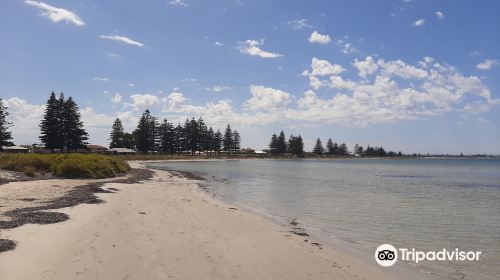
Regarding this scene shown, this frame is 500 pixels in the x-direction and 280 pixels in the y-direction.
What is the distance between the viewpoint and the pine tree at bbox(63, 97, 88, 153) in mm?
81062

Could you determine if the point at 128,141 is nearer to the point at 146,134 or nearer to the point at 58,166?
the point at 146,134

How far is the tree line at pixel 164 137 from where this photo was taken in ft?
393

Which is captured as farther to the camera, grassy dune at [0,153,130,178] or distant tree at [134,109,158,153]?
distant tree at [134,109,158,153]

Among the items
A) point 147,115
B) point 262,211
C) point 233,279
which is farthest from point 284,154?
point 233,279

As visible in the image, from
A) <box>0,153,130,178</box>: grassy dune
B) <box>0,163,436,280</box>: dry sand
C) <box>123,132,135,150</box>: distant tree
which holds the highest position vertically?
<box>123,132,135,150</box>: distant tree

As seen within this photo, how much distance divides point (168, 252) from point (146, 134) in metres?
113

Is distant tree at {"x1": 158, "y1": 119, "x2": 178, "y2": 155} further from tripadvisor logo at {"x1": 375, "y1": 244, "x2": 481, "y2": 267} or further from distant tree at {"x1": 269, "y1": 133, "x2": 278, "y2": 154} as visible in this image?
tripadvisor logo at {"x1": 375, "y1": 244, "x2": 481, "y2": 267}

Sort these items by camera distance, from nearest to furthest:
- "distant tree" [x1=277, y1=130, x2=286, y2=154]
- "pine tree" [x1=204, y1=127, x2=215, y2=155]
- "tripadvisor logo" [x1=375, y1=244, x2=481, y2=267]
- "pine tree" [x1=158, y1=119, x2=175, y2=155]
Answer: "tripadvisor logo" [x1=375, y1=244, x2=481, y2=267] → "pine tree" [x1=158, y1=119, x2=175, y2=155] → "pine tree" [x1=204, y1=127, x2=215, y2=155] → "distant tree" [x1=277, y1=130, x2=286, y2=154]

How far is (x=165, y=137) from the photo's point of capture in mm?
124875

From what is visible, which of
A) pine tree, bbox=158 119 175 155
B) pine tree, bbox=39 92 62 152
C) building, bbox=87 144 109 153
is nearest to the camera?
pine tree, bbox=39 92 62 152

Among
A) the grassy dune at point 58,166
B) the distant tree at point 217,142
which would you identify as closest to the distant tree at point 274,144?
the distant tree at point 217,142

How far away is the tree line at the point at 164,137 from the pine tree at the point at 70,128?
36.1 metres

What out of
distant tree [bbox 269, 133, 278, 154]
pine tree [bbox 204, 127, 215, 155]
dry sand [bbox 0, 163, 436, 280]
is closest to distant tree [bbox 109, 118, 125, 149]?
pine tree [bbox 204, 127, 215, 155]

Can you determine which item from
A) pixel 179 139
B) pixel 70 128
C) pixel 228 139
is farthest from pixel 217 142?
pixel 70 128
